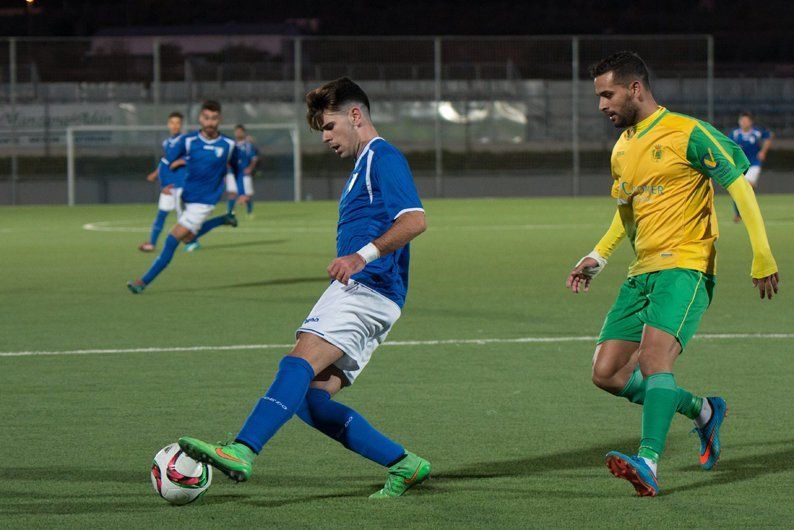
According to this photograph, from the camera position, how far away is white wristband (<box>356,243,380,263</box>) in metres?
5.20

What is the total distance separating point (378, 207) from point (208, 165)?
1052 centimetres

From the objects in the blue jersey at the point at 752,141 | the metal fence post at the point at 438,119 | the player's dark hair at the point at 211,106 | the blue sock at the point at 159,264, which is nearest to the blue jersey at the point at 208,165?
the player's dark hair at the point at 211,106

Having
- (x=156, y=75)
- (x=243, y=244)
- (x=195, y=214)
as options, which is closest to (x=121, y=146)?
(x=156, y=75)

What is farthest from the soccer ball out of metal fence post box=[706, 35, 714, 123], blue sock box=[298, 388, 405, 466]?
metal fence post box=[706, 35, 714, 123]

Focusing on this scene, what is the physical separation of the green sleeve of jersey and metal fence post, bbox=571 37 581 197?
102 feet

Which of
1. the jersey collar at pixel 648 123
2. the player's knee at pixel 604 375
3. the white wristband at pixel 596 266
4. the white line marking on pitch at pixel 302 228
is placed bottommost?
the white line marking on pitch at pixel 302 228

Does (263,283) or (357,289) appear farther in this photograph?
(263,283)

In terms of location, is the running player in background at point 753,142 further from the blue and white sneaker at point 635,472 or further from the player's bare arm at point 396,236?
the player's bare arm at point 396,236

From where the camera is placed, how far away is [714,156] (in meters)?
5.61

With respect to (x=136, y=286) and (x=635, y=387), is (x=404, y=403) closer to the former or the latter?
(x=635, y=387)

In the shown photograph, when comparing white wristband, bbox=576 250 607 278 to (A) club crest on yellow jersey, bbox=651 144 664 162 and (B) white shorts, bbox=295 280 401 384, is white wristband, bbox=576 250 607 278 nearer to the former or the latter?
(A) club crest on yellow jersey, bbox=651 144 664 162

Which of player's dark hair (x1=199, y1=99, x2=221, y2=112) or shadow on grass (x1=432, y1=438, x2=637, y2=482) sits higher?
player's dark hair (x1=199, y1=99, x2=221, y2=112)

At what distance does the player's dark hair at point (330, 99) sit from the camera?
5375 millimetres

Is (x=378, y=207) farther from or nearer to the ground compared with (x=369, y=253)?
farther from the ground
